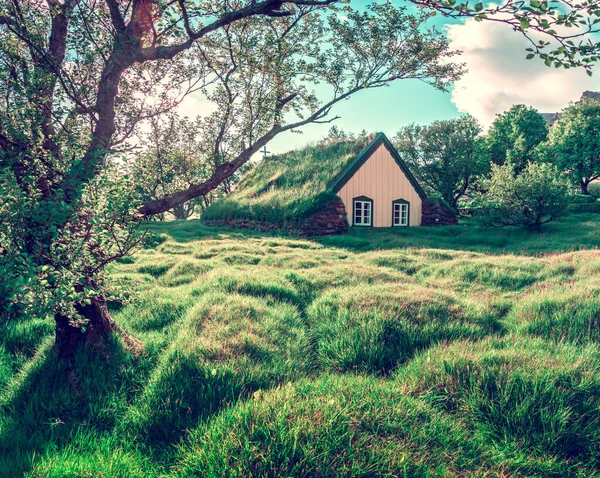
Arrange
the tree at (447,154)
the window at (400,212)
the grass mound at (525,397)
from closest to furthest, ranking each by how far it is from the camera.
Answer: the grass mound at (525,397) → the window at (400,212) → the tree at (447,154)

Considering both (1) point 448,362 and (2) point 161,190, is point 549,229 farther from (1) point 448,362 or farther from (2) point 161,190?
(2) point 161,190

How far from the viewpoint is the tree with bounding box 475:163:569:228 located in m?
19.7

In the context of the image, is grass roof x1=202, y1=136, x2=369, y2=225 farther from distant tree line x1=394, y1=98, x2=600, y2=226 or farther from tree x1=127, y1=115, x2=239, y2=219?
distant tree line x1=394, y1=98, x2=600, y2=226

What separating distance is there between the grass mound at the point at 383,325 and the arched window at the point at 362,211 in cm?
1414

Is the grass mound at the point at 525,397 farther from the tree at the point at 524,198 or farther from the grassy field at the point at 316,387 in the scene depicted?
the tree at the point at 524,198

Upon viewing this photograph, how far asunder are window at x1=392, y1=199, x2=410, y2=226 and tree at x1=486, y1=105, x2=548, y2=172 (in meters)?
22.3

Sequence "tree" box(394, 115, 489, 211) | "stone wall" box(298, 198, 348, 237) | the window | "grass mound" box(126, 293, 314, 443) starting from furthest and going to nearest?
"tree" box(394, 115, 489, 211) → the window → "stone wall" box(298, 198, 348, 237) → "grass mound" box(126, 293, 314, 443)

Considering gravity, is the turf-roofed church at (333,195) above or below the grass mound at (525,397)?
above

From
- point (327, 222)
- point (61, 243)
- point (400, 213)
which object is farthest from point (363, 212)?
point (61, 243)

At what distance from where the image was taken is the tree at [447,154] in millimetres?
37312

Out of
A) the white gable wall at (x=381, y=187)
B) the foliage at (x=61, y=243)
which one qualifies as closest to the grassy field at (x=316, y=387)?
the foliage at (x=61, y=243)

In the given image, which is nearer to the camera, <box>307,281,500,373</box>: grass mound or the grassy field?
the grassy field

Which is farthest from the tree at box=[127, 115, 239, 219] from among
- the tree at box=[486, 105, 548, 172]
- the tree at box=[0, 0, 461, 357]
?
the tree at box=[486, 105, 548, 172]

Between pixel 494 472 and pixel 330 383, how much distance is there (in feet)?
5.79
